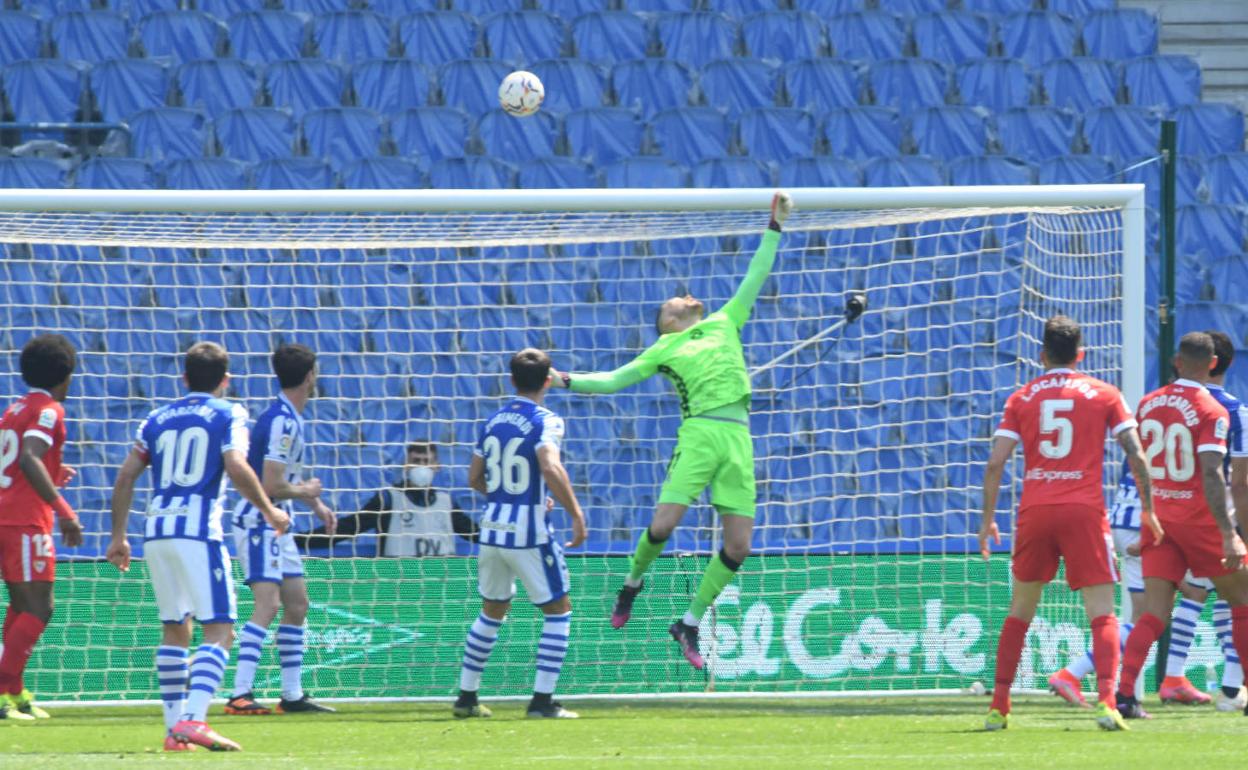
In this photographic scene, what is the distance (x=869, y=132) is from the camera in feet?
50.9

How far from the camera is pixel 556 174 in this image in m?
14.6

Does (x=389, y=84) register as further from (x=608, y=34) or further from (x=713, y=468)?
(x=713, y=468)

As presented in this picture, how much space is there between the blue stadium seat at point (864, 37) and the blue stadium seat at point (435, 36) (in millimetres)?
3598

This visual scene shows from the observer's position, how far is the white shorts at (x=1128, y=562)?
9.48m

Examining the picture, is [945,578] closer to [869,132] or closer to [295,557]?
[295,557]

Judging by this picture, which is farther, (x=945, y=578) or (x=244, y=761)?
(x=945, y=578)

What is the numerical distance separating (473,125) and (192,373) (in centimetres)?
852

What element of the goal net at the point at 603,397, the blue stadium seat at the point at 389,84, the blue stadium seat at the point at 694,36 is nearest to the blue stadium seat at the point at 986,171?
the goal net at the point at 603,397

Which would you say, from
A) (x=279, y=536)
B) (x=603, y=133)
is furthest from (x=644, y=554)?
(x=603, y=133)

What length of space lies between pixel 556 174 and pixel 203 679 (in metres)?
8.21

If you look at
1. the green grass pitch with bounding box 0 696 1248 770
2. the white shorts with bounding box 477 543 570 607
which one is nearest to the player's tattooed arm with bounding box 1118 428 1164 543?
the green grass pitch with bounding box 0 696 1248 770

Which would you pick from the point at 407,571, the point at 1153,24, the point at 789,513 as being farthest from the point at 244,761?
the point at 1153,24

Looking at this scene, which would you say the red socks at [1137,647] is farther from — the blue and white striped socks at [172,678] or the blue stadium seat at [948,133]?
the blue stadium seat at [948,133]

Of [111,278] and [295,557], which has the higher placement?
[111,278]
